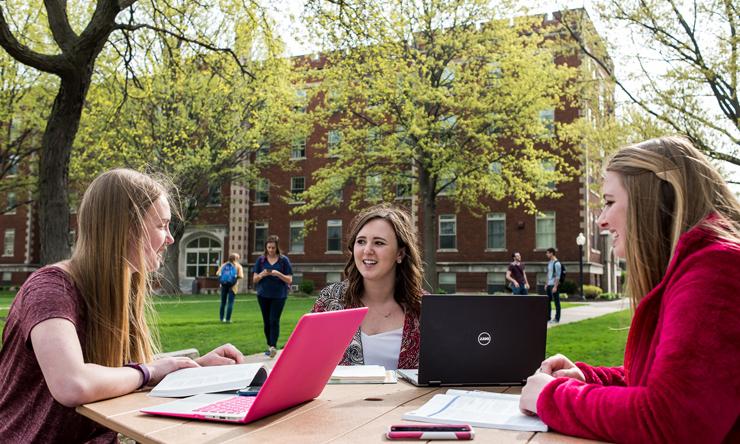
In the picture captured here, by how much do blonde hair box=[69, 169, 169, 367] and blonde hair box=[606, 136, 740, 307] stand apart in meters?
1.88

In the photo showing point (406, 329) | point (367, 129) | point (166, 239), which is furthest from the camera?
point (367, 129)

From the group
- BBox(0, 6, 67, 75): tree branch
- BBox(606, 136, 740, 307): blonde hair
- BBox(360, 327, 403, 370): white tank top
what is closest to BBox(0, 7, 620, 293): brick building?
BBox(0, 6, 67, 75): tree branch

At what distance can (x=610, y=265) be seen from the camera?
1432 inches

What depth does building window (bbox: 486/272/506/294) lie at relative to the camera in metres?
32.8

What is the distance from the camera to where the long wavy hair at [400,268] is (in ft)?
14.0

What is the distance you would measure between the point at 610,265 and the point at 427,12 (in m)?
21.0

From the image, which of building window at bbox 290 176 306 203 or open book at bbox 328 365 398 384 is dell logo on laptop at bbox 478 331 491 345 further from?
building window at bbox 290 176 306 203

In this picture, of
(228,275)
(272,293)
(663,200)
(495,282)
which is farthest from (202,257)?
(663,200)

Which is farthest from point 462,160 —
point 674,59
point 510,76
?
point 674,59

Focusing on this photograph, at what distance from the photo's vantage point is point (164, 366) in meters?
2.56

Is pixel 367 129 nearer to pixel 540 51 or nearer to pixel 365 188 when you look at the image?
pixel 365 188

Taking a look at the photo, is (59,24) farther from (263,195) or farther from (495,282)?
(263,195)

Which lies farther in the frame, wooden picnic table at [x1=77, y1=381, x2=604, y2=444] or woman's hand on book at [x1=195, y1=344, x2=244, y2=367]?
woman's hand on book at [x1=195, y1=344, x2=244, y2=367]

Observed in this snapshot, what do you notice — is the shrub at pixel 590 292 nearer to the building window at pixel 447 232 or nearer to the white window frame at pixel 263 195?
the building window at pixel 447 232
